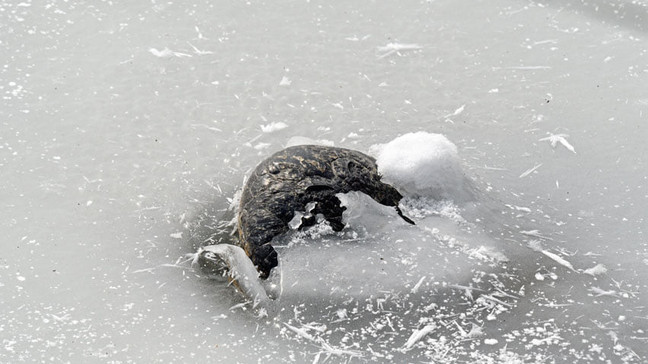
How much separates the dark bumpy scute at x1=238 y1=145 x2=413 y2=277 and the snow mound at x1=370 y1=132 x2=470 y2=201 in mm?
77

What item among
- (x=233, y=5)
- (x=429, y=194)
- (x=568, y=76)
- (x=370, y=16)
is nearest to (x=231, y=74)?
(x=233, y=5)

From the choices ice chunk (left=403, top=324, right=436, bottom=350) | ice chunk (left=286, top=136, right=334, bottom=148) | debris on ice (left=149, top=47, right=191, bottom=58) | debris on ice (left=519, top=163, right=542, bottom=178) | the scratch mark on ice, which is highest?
debris on ice (left=149, top=47, right=191, bottom=58)

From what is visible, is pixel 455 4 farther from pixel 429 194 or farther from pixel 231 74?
pixel 429 194

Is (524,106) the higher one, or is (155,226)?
(524,106)

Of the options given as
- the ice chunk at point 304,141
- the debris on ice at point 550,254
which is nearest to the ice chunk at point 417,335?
the debris on ice at point 550,254

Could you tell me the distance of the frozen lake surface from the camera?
3.28 metres

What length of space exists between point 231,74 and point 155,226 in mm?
1436

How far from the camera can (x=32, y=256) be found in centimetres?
368

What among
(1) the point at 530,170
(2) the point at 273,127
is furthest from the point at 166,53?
(1) the point at 530,170

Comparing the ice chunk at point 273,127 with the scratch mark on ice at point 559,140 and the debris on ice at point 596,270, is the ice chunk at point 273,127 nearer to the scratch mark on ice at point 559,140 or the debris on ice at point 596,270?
the scratch mark on ice at point 559,140

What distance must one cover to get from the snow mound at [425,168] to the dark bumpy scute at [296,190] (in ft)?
0.25

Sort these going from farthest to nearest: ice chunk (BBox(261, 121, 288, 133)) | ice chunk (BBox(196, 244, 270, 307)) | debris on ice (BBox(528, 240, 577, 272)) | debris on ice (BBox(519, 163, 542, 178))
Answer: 1. ice chunk (BBox(261, 121, 288, 133))
2. debris on ice (BBox(519, 163, 542, 178))
3. debris on ice (BBox(528, 240, 577, 272))
4. ice chunk (BBox(196, 244, 270, 307))

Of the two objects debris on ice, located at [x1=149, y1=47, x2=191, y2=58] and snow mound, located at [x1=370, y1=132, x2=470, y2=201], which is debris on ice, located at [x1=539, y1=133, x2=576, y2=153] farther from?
debris on ice, located at [x1=149, y1=47, x2=191, y2=58]

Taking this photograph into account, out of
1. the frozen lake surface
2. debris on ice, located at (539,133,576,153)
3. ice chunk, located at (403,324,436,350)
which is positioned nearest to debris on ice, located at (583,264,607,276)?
the frozen lake surface
